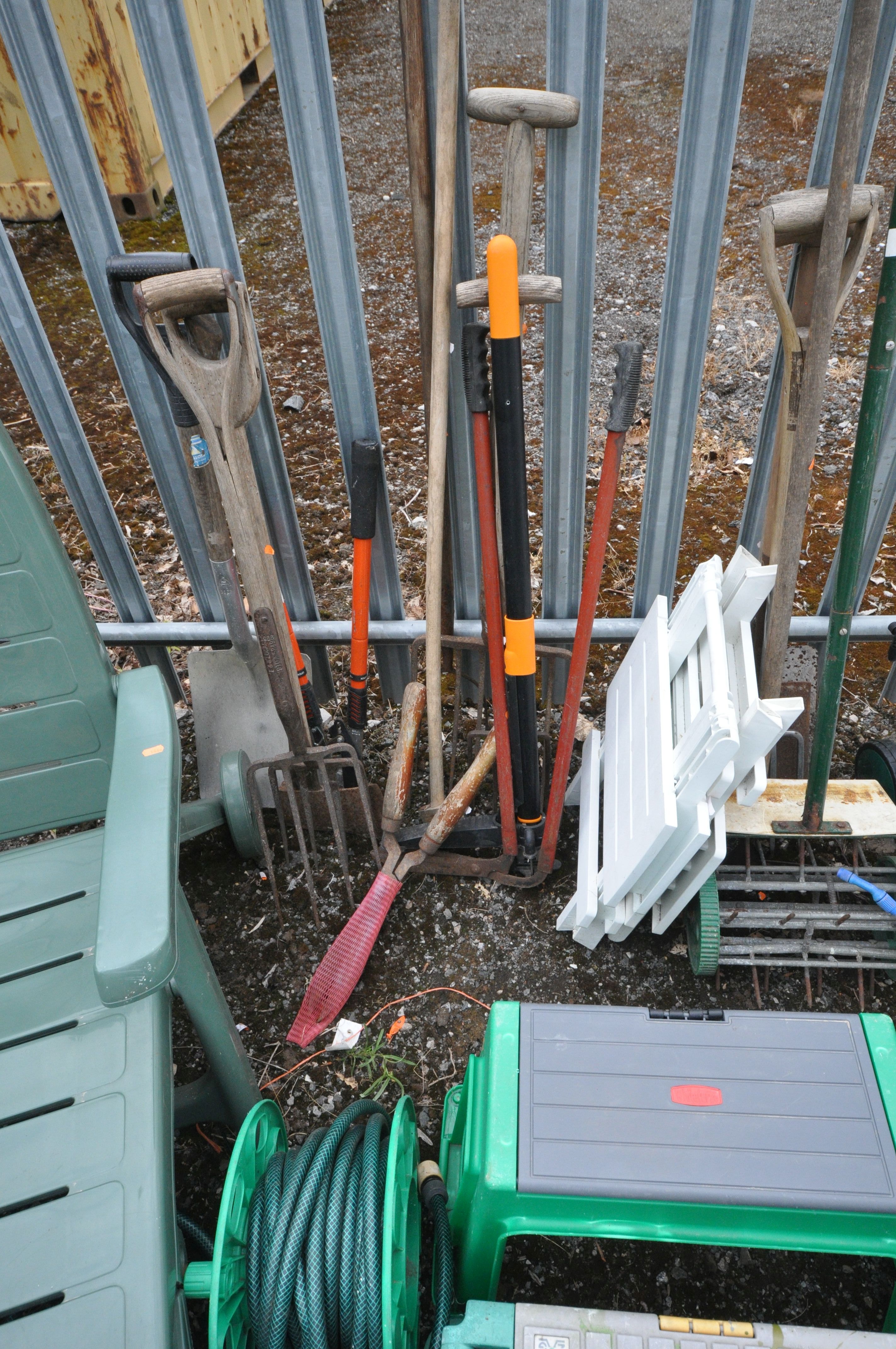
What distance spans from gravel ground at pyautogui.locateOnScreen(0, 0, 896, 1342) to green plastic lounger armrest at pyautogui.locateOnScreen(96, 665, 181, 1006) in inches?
40.9

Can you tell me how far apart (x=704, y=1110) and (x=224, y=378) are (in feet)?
5.85

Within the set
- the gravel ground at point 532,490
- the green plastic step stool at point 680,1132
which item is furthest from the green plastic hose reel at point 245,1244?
the gravel ground at point 532,490

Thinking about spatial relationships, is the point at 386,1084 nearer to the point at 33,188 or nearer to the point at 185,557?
the point at 185,557

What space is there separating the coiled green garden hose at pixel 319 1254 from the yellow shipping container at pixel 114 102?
14.7ft

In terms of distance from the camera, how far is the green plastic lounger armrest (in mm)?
1184

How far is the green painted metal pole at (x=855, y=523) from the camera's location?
1.52 meters

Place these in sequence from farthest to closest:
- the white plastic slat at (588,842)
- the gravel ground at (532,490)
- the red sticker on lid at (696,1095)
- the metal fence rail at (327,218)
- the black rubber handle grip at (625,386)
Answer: the white plastic slat at (588,842) < the gravel ground at (532,490) < the metal fence rail at (327,218) < the black rubber handle grip at (625,386) < the red sticker on lid at (696,1095)

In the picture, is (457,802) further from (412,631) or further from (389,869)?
(412,631)

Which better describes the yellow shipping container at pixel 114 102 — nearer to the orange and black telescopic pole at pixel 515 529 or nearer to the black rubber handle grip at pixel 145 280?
the black rubber handle grip at pixel 145 280

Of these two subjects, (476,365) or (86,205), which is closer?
(476,365)

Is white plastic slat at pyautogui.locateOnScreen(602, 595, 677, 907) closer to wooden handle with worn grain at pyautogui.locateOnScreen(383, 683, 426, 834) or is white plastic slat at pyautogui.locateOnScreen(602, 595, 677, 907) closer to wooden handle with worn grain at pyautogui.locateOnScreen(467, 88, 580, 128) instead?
wooden handle with worn grain at pyautogui.locateOnScreen(383, 683, 426, 834)

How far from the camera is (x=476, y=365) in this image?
1.79 meters

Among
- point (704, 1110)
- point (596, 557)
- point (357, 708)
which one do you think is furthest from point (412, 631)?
point (704, 1110)

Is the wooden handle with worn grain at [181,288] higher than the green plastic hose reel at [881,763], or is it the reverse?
the wooden handle with worn grain at [181,288]
